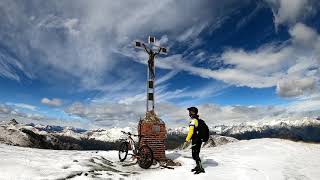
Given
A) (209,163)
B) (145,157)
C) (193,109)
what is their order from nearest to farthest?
1. (193,109)
2. (145,157)
3. (209,163)

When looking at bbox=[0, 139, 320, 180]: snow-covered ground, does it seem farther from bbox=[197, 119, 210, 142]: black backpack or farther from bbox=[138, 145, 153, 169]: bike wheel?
bbox=[197, 119, 210, 142]: black backpack

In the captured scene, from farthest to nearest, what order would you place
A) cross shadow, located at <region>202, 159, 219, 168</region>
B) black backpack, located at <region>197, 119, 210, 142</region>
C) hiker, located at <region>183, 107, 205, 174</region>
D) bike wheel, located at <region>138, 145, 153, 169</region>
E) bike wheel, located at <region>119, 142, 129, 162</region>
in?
1. bike wheel, located at <region>119, 142, 129, 162</region>
2. cross shadow, located at <region>202, 159, 219, 168</region>
3. bike wheel, located at <region>138, 145, 153, 169</region>
4. black backpack, located at <region>197, 119, 210, 142</region>
5. hiker, located at <region>183, 107, 205, 174</region>

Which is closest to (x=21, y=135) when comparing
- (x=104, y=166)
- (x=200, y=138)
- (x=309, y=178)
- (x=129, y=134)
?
(x=129, y=134)

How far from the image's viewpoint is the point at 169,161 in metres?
19.1

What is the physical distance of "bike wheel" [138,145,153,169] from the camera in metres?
17.9

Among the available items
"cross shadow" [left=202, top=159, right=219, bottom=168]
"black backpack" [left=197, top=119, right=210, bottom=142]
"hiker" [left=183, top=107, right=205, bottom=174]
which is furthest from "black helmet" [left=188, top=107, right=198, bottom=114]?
"cross shadow" [left=202, top=159, right=219, bottom=168]

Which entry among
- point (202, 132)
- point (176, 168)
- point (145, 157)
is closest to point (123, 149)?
point (145, 157)

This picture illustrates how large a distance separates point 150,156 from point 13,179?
7776mm

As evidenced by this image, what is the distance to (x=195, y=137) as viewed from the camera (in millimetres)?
16656

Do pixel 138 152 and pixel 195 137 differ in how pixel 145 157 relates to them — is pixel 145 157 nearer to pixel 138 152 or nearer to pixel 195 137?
pixel 138 152

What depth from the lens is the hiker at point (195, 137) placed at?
1638cm

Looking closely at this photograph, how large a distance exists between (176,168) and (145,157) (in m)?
1.81

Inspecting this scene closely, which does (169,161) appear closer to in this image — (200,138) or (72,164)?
(200,138)

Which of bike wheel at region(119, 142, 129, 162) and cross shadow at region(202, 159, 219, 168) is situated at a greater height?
bike wheel at region(119, 142, 129, 162)
